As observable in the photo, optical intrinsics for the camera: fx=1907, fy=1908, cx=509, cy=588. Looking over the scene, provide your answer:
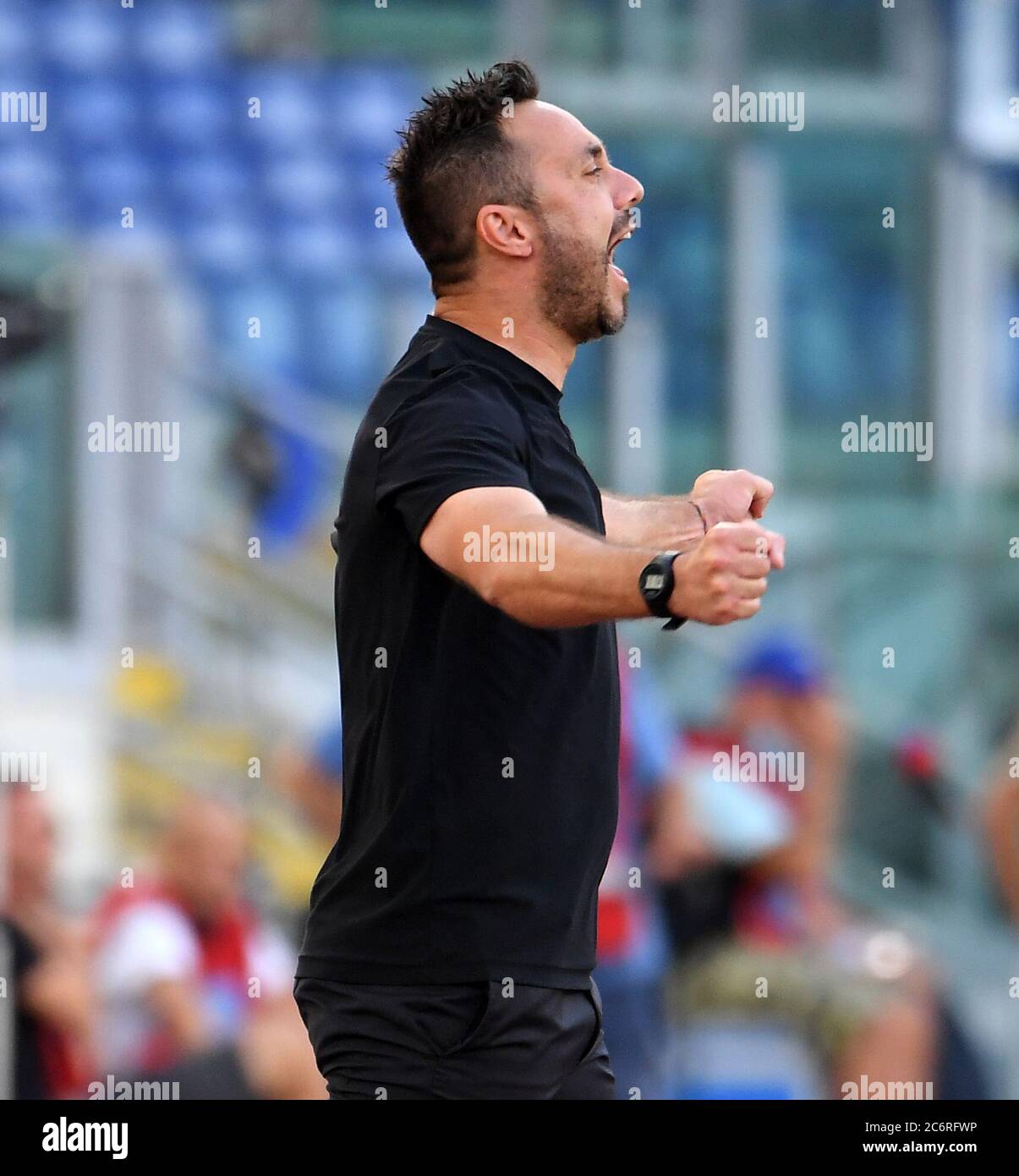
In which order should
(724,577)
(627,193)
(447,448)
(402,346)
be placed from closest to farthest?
1. (724,577)
2. (447,448)
3. (627,193)
4. (402,346)

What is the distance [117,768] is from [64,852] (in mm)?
384

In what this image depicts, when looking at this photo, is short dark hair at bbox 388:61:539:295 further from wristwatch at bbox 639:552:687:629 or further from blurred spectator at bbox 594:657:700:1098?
blurred spectator at bbox 594:657:700:1098

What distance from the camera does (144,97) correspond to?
7.86 metres

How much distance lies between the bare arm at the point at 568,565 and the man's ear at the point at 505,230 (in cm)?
46

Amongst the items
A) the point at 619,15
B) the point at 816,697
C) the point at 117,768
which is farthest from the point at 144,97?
the point at 816,697

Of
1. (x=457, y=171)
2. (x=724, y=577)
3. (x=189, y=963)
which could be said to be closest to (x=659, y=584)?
(x=724, y=577)

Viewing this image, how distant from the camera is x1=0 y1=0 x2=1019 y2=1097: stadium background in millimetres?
6250

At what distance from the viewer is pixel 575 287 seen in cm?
242

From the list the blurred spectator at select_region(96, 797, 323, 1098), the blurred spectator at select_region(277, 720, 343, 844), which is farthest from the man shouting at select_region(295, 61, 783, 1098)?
the blurred spectator at select_region(277, 720, 343, 844)

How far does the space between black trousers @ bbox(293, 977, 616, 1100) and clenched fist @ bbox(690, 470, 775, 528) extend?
61 cm

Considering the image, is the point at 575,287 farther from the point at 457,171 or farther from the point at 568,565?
the point at 568,565

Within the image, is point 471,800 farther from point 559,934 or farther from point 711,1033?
point 711,1033

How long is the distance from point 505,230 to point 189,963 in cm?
286
